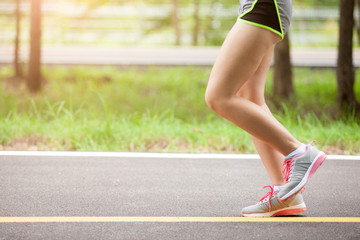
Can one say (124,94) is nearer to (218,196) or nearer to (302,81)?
(302,81)

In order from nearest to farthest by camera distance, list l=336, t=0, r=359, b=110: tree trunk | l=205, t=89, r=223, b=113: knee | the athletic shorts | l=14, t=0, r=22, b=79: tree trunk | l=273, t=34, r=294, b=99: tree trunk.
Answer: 1. the athletic shorts
2. l=205, t=89, r=223, b=113: knee
3. l=336, t=0, r=359, b=110: tree trunk
4. l=273, t=34, r=294, b=99: tree trunk
5. l=14, t=0, r=22, b=79: tree trunk

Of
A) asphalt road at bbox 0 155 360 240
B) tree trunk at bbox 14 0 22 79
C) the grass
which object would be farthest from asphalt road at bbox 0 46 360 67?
asphalt road at bbox 0 155 360 240

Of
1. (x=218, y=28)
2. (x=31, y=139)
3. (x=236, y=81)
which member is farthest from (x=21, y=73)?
(x=218, y=28)

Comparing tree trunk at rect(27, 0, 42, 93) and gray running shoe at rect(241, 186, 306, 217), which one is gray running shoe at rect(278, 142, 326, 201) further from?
tree trunk at rect(27, 0, 42, 93)

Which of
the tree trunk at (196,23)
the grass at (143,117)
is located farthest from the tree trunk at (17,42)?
the tree trunk at (196,23)

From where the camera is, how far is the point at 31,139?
5152 mm

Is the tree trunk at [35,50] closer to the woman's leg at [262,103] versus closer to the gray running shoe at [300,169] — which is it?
the woman's leg at [262,103]

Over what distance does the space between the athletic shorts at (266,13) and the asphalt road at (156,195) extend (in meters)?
1.18

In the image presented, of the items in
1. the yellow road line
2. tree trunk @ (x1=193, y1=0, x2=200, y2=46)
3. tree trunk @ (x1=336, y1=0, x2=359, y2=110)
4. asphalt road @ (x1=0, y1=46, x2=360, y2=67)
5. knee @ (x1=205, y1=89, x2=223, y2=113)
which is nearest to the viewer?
knee @ (x1=205, y1=89, x2=223, y2=113)

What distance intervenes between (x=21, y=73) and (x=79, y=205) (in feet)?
24.8

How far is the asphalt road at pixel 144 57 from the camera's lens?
1278cm

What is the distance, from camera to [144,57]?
13.9 m

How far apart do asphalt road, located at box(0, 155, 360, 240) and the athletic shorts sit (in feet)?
3.87

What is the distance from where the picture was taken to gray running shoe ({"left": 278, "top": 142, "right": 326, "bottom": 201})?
9.23 ft
